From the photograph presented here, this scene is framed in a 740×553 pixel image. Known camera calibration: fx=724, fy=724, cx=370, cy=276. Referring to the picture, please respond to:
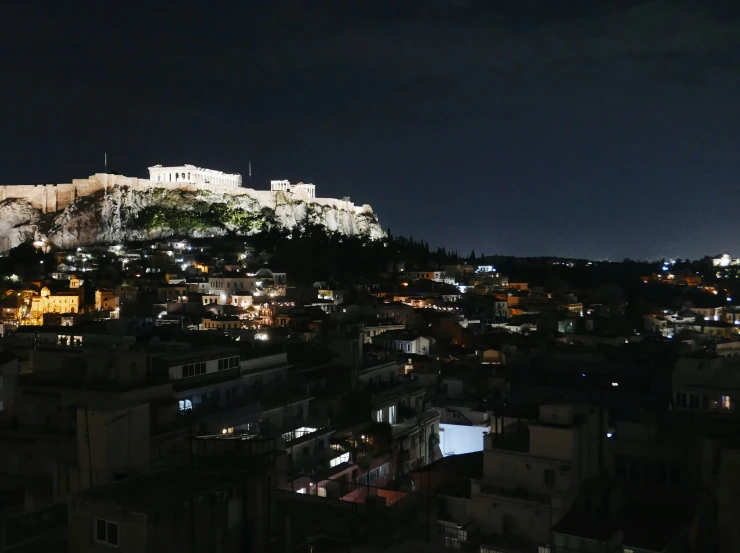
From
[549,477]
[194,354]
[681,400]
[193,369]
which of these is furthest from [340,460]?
[681,400]

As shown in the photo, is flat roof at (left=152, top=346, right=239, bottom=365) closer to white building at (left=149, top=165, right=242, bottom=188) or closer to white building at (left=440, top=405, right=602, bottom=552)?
white building at (left=440, top=405, right=602, bottom=552)

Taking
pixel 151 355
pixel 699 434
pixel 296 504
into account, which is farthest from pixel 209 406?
pixel 699 434

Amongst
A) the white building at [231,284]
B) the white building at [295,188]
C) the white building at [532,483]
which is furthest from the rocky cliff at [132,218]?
the white building at [532,483]

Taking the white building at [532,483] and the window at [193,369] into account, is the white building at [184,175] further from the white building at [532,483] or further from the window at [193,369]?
the white building at [532,483]

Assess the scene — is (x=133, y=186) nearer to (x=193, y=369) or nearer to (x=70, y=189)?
(x=70, y=189)

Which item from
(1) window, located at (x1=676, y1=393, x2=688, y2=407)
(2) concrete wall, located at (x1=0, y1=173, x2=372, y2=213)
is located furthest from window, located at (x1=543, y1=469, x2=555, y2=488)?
(2) concrete wall, located at (x1=0, y1=173, x2=372, y2=213)

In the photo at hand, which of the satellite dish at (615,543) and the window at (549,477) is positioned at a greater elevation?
the window at (549,477)
